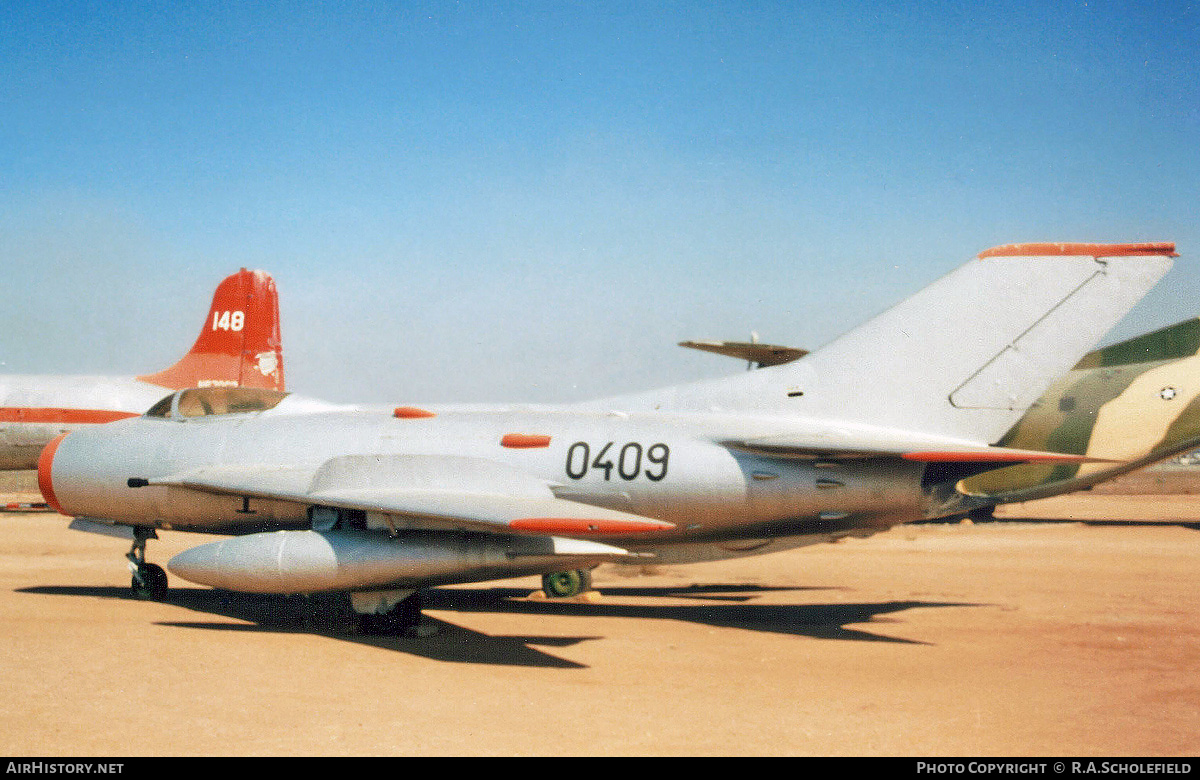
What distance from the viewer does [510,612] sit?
11531mm

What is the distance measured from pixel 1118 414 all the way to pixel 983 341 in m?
7.02

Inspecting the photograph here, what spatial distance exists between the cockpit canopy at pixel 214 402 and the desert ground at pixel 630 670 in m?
2.30

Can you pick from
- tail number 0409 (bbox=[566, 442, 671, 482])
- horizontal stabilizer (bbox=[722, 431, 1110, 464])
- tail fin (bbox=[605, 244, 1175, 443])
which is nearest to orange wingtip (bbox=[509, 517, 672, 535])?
tail number 0409 (bbox=[566, 442, 671, 482])

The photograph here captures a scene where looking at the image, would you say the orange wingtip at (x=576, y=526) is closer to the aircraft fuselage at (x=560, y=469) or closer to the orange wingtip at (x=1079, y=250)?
the aircraft fuselage at (x=560, y=469)

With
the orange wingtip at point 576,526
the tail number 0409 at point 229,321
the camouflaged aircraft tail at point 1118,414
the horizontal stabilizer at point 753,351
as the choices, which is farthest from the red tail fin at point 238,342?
the orange wingtip at point 576,526

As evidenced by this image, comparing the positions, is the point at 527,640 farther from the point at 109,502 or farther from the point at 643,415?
the point at 109,502

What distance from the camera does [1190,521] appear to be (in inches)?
1032

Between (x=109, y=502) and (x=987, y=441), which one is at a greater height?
(x=987, y=441)

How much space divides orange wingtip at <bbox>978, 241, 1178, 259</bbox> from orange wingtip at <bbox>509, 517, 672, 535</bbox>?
550 centimetres

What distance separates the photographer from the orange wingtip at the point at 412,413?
11211mm

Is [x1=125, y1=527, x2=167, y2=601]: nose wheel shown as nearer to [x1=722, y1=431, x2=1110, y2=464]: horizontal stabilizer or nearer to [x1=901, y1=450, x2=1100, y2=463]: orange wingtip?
[x1=722, y1=431, x2=1110, y2=464]: horizontal stabilizer

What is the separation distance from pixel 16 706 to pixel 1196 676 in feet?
30.0

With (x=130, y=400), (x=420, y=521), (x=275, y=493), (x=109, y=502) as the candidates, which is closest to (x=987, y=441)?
(x=420, y=521)

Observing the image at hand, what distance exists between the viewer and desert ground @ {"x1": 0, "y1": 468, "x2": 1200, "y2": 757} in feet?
19.6
